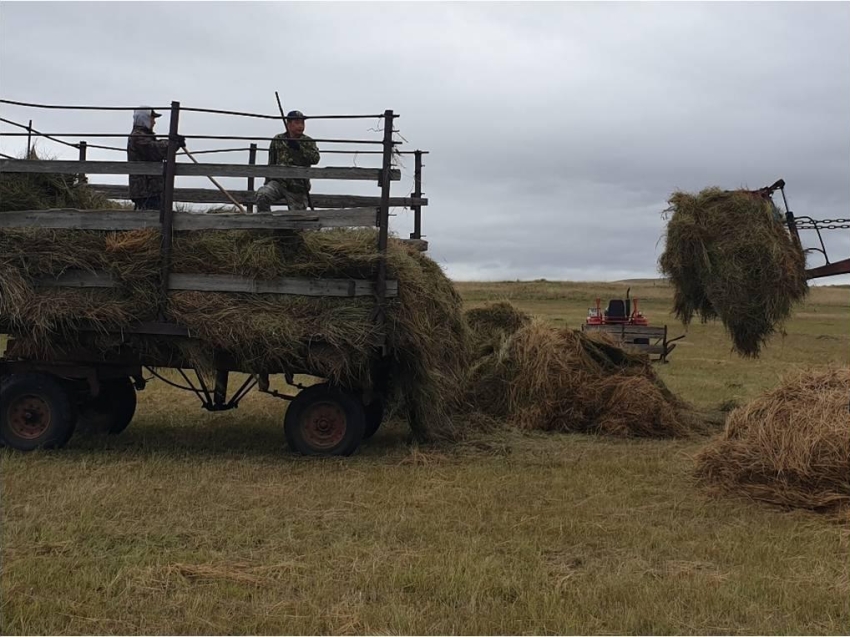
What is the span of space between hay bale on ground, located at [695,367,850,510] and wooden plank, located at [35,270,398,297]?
341 centimetres

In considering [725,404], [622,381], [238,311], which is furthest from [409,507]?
[725,404]

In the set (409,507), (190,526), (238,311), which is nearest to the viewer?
(190,526)

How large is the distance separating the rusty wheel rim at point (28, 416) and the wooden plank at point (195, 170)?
2.35 meters

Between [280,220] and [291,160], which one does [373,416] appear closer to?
[280,220]

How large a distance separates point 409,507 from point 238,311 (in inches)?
110

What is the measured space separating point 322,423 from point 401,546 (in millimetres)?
3337

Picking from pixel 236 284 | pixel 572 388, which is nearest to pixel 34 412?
pixel 236 284

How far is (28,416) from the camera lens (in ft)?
27.0

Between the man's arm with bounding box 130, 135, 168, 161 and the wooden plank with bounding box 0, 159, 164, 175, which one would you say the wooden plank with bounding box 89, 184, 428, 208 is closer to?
the man's arm with bounding box 130, 135, 168, 161

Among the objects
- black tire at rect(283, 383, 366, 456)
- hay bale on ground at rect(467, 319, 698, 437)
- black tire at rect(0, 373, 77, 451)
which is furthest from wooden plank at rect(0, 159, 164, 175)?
hay bale on ground at rect(467, 319, 698, 437)

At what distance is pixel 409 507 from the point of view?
6.14m

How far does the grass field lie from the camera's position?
13.2 feet

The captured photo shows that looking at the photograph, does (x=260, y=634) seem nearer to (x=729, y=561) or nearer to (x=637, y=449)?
(x=729, y=561)

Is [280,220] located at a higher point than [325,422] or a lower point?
higher
